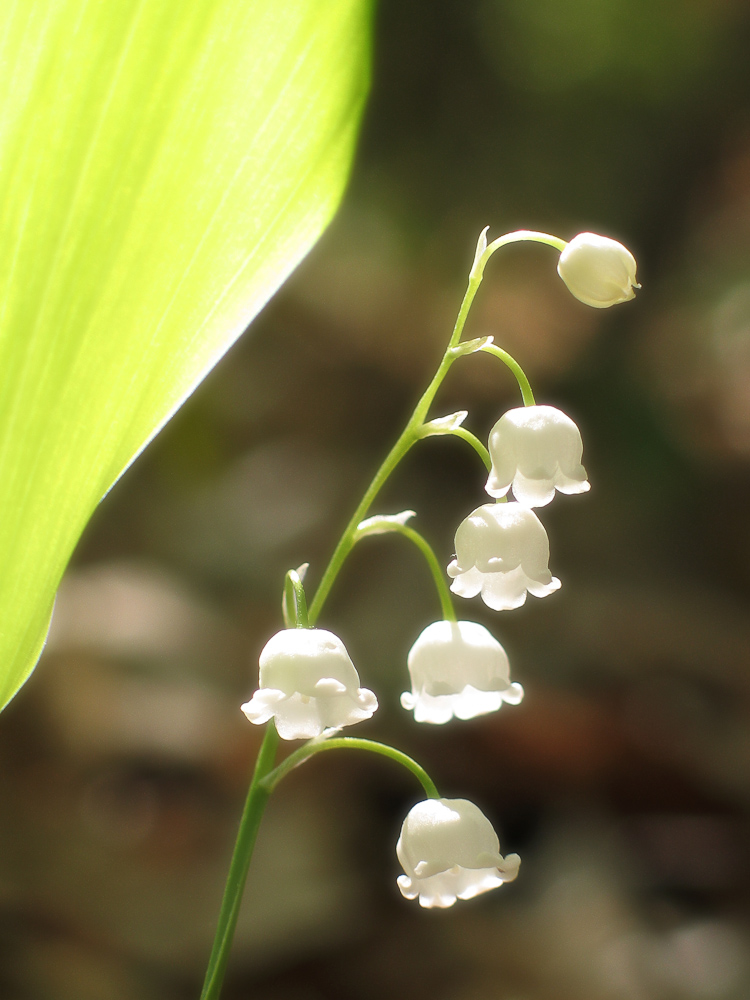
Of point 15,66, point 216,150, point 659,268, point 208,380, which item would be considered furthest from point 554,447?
point 659,268

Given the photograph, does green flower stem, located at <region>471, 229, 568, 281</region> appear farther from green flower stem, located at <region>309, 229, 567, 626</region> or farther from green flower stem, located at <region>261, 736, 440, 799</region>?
green flower stem, located at <region>261, 736, 440, 799</region>

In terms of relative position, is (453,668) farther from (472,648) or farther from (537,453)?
(537,453)

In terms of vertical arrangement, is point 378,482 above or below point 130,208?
below

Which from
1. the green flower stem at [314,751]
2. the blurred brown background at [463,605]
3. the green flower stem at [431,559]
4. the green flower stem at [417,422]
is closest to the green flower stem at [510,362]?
the green flower stem at [417,422]

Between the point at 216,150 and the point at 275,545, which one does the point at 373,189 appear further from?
the point at 216,150

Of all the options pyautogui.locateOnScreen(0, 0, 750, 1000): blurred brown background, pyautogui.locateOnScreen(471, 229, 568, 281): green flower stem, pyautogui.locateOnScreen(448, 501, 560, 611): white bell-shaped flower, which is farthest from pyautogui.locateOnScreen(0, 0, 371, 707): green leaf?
pyautogui.locateOnScreen(0, 0, 750, 1000): blurred brown background

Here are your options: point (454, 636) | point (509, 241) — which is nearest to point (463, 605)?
point (454, 636)
